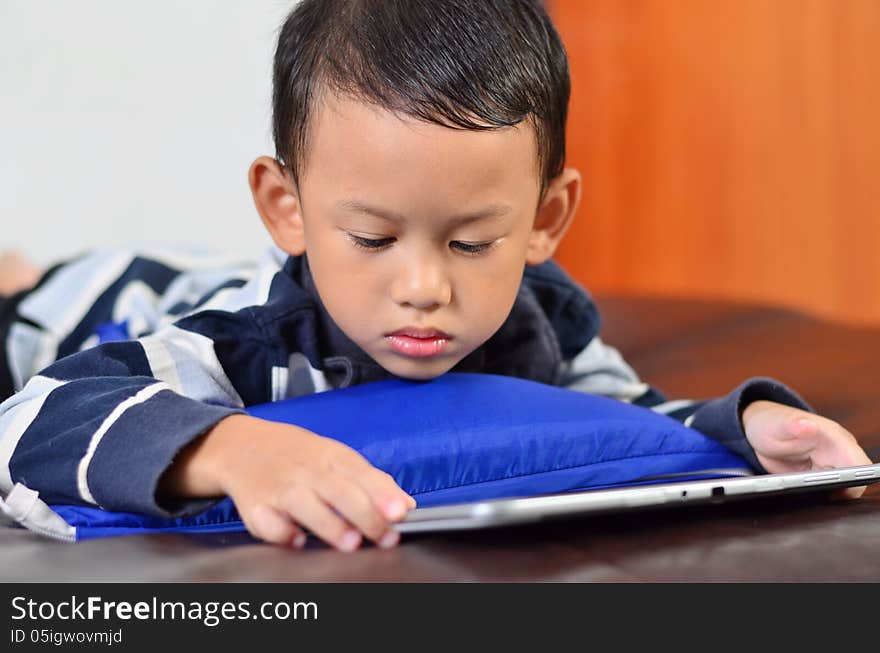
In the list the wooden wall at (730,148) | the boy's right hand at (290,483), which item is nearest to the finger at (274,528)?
the boy's right hand at (290,483)

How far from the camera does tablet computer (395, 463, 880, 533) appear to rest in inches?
25.1

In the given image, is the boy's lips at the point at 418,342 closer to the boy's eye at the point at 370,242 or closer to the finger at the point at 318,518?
the boy's eye at the point at 370,242

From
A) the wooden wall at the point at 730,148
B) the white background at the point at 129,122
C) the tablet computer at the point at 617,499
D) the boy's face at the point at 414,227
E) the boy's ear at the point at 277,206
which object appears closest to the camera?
the tablet computer at the point at 617,499

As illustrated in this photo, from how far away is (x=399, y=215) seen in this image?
87 centimetres

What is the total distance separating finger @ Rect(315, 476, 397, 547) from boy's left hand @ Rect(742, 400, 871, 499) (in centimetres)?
43

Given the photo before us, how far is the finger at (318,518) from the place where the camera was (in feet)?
2.33

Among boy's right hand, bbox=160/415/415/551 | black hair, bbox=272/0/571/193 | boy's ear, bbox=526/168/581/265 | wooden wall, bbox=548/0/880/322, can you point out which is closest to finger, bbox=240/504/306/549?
boy's right hand, bbox=160/415/415/551

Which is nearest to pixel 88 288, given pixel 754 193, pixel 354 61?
pixel 354 61

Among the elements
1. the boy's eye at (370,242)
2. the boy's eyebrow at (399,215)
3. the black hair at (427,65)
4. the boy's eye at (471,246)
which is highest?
the black hair at (427,65)

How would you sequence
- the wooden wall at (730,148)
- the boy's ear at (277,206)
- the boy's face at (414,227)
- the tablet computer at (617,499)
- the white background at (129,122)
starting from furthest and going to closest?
the white background at (129,122)
the wooden wall at (730,148)
the boy's ear at (277,206)
the boy's face at (414,227)
the tablet computer at (617,499)

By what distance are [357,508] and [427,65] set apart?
1.24ft

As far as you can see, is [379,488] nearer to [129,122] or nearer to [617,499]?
[617,499]

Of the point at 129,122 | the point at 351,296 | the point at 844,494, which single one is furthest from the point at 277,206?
the point at 129,122

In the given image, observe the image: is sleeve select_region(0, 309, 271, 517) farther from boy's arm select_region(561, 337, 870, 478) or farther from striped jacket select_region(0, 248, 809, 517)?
boy's arm select_region(561, 337, 870, 478)
